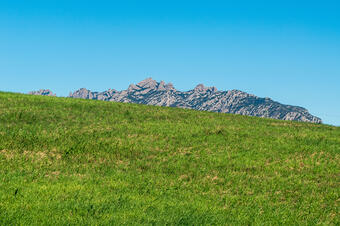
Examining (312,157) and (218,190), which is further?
(312,157)

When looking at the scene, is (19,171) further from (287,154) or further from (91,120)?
(287,154)

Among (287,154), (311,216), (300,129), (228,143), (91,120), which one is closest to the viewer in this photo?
(311,216)

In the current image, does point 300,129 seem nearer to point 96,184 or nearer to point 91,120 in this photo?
point 91,120

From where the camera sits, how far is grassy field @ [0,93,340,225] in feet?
55.3

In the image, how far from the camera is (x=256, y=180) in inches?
890

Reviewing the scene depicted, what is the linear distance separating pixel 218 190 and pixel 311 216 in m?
5.20

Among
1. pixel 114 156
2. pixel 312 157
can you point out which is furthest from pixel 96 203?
pixel 312 157

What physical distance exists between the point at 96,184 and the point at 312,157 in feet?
54.5

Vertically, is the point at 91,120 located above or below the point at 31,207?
above

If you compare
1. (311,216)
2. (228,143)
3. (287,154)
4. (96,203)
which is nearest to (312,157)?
(287,154)

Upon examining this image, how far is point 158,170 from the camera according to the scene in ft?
77.3

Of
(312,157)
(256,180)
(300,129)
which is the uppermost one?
(300,129)

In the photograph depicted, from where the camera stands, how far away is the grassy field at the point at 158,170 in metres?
16.9

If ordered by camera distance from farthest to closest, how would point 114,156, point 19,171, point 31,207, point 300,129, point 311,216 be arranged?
point 300,129 < point 114,156 < point 19,171 < point 311,216 < point 31,207
